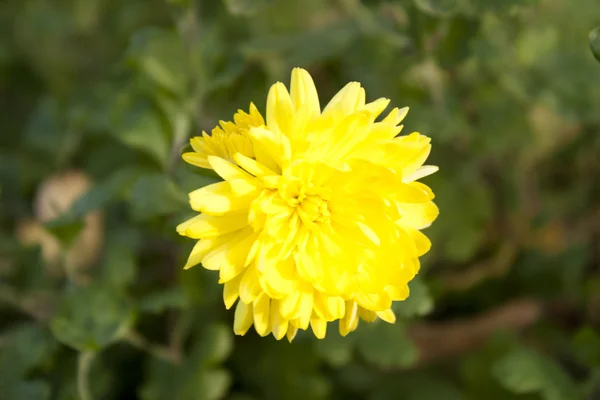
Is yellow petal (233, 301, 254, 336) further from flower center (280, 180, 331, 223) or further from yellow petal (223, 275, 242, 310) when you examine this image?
flower center (280, 180, 331, 223)

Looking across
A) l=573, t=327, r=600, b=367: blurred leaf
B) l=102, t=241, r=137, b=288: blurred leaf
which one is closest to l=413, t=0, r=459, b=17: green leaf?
l=573, t=327, r=600, b=367: blurred leaf

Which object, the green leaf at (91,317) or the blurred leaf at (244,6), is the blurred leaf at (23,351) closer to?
the green leaf at (91,317)

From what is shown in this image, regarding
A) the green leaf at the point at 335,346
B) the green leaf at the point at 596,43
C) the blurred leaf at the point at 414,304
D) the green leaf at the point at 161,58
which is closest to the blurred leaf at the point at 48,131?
the green leaf at the point at 161,58

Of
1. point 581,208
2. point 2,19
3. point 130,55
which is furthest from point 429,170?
point 2,19

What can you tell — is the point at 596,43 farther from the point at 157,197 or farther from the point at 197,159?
the point at 157,197

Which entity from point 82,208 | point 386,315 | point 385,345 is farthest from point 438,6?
point 82,208

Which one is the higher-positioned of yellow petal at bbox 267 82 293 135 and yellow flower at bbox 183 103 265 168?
yellow petal at bbox 267 82 293 135

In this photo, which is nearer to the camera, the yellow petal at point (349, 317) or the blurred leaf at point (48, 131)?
the yellow petal at point (349, 317)
